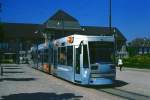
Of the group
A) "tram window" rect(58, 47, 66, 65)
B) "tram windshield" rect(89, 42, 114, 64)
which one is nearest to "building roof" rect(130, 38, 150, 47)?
"tram window" rect(58, 47, 66, 65)

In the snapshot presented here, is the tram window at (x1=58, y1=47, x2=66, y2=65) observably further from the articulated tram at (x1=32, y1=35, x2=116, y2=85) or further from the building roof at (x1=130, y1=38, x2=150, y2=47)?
the building roof at (x1=130, y1=38, x2=150, y2=47)

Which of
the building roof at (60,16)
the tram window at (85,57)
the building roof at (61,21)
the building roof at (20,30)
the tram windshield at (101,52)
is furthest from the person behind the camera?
the building roof at (20,30)

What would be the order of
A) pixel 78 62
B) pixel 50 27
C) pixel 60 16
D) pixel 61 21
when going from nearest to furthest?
pixel 78 62 < pixel 50 27 < pixel 61 21 < pixel 60 16

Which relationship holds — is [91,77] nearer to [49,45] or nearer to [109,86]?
[109,86]

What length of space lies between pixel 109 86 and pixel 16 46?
369ft

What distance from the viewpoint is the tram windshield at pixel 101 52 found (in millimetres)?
21828

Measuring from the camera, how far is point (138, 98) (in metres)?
17.0

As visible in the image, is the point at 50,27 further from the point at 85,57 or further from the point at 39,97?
the point at 39,97

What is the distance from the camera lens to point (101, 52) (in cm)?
2191

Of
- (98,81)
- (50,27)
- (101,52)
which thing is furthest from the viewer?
(50,27)

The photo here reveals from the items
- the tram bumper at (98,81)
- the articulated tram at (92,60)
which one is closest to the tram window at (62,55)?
the articulated tram at (92,60)

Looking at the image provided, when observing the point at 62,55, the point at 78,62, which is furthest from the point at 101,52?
the point at 62,55

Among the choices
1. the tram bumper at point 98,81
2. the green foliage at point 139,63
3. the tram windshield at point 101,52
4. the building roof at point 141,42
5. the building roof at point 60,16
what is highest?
the building roof at point 60,16

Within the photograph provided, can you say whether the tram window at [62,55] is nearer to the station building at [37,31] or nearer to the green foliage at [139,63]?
the green foliage at [139,63]
